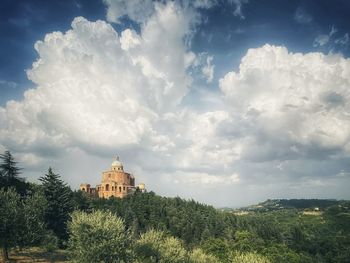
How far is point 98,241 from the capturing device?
4247cm

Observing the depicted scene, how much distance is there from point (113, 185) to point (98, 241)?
102944mm

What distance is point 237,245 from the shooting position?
10350 centimetres

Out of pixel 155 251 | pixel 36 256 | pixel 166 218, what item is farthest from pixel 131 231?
pixel 166 218

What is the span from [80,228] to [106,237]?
3.77 m

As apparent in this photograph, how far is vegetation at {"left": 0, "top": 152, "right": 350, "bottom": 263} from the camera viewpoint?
43.7m

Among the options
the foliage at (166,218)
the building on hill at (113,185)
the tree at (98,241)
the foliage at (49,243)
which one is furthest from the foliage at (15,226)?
the building on hill at (113,185)

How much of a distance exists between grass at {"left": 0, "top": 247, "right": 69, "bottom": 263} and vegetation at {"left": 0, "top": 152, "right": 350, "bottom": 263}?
0.40 metres

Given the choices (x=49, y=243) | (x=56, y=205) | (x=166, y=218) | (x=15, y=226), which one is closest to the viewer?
(x=15, y=226)

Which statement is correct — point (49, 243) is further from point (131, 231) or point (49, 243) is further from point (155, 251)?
point (131, 231)

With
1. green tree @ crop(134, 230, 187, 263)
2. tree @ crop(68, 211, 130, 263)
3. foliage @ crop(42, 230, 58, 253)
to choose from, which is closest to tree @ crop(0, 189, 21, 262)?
tree @ crop(68, 211, 130, 263)

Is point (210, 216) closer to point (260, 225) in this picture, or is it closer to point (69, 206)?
point (260, 225)

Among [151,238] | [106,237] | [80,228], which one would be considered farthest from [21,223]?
[151,238]

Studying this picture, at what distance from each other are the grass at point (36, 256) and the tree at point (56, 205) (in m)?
10.5

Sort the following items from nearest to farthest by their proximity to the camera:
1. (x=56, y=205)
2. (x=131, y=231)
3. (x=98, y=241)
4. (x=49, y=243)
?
(x=98, y=241) < (x=49, y=243) < (x=56, y=205) < (x=131, y=231)
